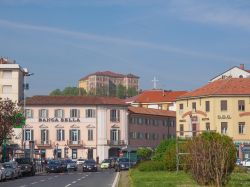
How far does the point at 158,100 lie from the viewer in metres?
147

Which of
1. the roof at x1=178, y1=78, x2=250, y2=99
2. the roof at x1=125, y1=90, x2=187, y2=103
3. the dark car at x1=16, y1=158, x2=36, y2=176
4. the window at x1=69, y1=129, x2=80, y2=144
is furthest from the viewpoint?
the roof at x1=125, y1=90, x2=187, y2=103

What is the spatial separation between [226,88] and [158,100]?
161 feet

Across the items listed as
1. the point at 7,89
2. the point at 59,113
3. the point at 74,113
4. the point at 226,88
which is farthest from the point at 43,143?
the point at 226,88

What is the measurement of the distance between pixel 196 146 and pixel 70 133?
284 ft

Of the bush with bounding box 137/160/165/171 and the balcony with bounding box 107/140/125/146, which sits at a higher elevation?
the balcony with bounding box 107/140/125/146

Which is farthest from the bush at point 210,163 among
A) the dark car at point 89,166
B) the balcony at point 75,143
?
the balcony at point 75,143

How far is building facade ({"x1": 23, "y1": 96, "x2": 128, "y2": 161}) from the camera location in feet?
379

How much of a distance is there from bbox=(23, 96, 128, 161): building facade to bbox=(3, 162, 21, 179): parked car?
57.5 m

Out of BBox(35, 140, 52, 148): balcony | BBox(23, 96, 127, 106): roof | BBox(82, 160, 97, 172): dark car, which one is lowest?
BBox(82, 160, 97, 172): dark car

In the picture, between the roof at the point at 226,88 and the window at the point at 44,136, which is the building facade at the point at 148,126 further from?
the roof at the point at 226,88

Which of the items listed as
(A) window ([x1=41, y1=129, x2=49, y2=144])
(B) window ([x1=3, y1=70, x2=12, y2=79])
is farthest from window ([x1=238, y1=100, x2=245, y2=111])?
(B) window ([x1=3, y1=70, x2=12, y2=79])

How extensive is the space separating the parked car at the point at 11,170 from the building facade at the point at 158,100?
88.9 meters

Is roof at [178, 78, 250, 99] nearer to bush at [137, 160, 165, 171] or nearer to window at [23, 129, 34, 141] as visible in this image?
window at [23, 129, 34, 141]

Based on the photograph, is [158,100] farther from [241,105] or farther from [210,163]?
[210,163]
